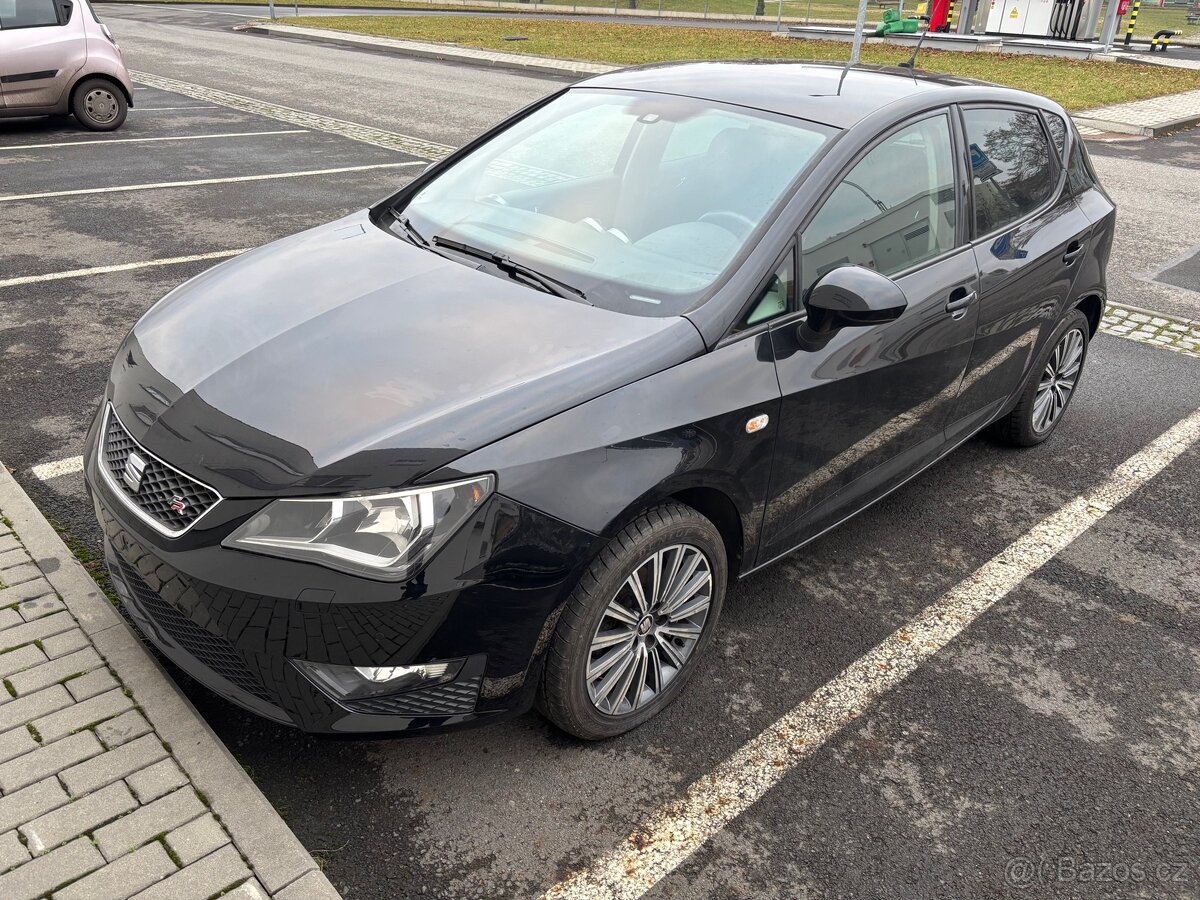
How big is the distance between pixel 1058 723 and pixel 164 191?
8.28 meters

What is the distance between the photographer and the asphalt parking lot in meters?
2.57

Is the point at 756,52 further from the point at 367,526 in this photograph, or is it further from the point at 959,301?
the point at 367,526

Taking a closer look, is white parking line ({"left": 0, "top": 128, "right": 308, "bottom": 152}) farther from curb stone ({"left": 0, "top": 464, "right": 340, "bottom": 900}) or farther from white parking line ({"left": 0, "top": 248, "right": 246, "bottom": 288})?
curb stone ({"left": 0, "top": 464, "right": 340, "bottom": 900})

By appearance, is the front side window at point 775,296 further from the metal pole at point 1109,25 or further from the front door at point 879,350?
the metal pole at point 1109,25

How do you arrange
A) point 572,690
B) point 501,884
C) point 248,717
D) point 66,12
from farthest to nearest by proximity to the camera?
point 66,12
point 248,717
point 572,690
point 501,884

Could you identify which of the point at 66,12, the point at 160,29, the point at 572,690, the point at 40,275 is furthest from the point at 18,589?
the point at 160,29

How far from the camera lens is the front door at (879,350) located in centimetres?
313

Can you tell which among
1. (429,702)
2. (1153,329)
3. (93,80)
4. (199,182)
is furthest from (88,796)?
(93,80)

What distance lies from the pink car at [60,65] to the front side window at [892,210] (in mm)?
10256

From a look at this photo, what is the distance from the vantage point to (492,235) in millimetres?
3436

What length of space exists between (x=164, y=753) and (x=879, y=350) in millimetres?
2531

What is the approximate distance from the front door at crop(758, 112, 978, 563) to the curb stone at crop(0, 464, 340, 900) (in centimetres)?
170

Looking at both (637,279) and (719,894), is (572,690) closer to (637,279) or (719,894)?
(719,894)

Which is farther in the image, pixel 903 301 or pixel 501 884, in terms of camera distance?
pixel 903 301
